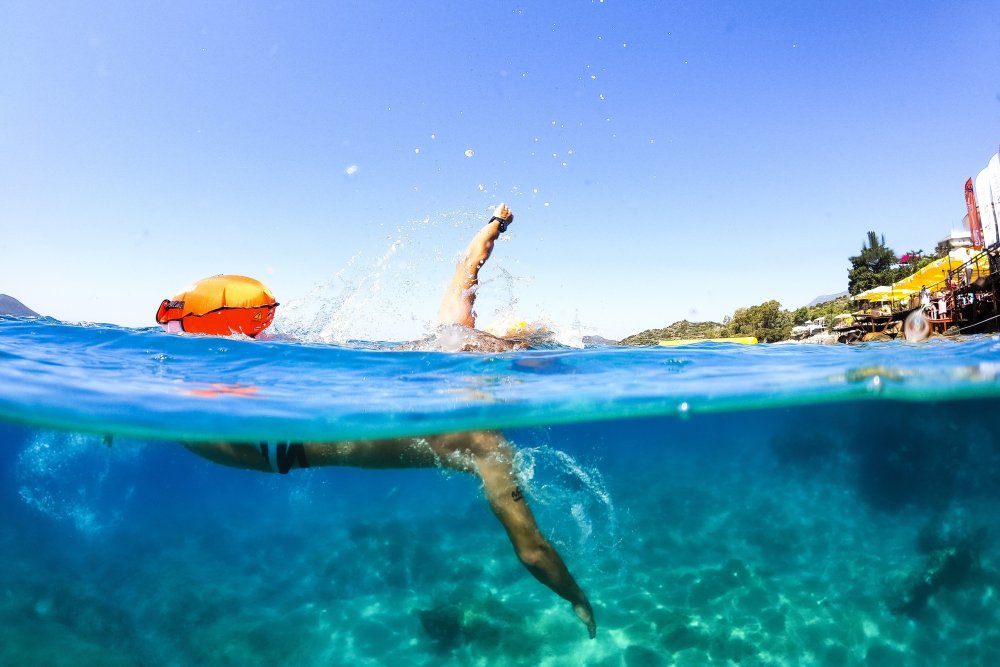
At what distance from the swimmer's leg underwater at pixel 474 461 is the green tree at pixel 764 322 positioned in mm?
37893

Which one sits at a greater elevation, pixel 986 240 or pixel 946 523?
pixel 986 240

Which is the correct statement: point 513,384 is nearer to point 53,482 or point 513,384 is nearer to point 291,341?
point 291,341

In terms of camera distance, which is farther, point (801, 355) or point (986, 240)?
point (986, 240)

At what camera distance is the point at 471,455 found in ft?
30.4

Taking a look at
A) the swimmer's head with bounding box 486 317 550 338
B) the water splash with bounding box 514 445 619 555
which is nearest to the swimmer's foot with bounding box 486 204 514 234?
the swimmer's head with bounding box 486 317 550 338

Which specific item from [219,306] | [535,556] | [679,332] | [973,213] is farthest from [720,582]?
[973,213]

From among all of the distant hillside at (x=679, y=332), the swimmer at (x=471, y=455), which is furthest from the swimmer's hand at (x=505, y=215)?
the distant hillside at (x=679, y=332)

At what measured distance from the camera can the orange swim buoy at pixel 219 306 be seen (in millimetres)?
6117

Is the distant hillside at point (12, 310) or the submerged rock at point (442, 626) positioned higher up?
the distant hillside at point (12, 310)

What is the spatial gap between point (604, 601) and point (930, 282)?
2704 centimetres

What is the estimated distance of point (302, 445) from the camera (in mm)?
7543

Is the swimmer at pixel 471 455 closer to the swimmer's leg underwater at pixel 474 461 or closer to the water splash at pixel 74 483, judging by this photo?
the swimmer's leg underwater at pixel 474 461

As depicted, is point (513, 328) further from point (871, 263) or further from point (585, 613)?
point (871, 263)

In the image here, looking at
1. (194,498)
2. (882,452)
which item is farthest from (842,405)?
(194,498)
